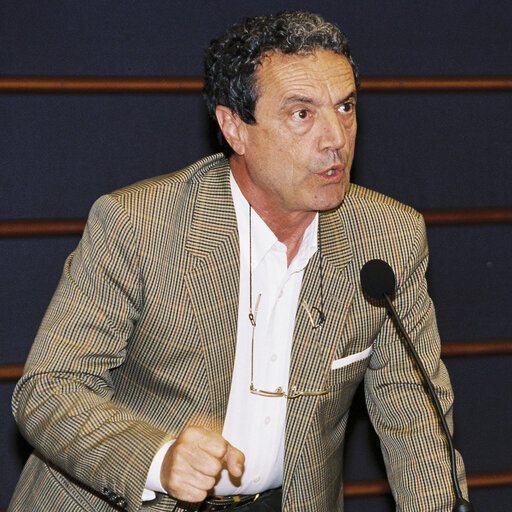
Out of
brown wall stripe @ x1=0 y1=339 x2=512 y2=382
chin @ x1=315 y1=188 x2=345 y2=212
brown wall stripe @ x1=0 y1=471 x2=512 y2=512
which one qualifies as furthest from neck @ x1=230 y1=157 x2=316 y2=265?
brown wall stripe @ x1=0 y1=471 x2=512 y2=512

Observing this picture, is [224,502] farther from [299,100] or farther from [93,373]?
[299,100]

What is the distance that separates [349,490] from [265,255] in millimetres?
1272

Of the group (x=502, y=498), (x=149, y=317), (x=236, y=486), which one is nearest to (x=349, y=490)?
(x=502, y=498)

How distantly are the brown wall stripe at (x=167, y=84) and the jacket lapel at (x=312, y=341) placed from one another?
874mm

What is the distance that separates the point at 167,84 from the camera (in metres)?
2.58

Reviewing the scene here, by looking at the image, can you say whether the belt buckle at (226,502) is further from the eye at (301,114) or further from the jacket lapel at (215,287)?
the eye at (301,114)

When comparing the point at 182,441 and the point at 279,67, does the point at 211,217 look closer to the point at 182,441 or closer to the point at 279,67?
the point at 279,67

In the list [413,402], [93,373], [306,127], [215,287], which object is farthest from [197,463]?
[306,127]

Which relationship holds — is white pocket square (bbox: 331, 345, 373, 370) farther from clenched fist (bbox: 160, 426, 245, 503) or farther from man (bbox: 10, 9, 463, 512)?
clenched fist (bbox: 160, 426, 245, 503)

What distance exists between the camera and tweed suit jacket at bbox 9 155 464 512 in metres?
1.76

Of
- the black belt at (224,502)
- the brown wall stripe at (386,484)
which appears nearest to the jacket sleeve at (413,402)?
the black belt at (224,502)

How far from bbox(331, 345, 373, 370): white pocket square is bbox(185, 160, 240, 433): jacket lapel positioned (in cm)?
24

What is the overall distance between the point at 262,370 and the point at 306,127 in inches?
22.1

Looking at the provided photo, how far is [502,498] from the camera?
3.05m
